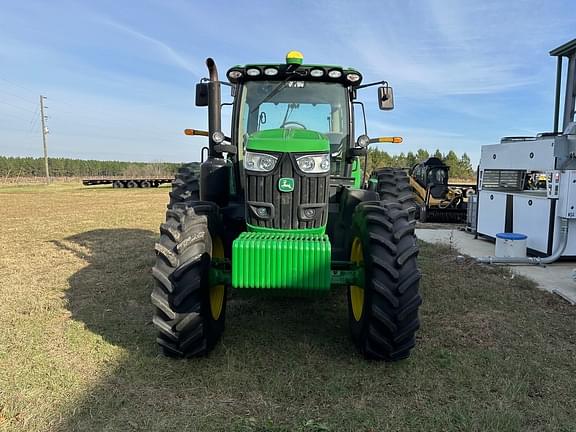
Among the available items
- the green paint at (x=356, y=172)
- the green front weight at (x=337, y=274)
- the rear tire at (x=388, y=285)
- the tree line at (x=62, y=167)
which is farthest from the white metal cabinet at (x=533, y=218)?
the tree line at (x=62, y=167)

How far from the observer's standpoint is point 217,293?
396cm

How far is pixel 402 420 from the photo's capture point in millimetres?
2775

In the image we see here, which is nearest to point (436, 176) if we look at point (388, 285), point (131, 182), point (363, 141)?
point (363, 141)

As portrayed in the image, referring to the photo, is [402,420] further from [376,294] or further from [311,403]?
[376,294]

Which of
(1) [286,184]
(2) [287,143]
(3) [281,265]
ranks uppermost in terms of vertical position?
(2) [287,143]

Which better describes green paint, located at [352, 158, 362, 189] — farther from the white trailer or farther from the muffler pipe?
the white trailer

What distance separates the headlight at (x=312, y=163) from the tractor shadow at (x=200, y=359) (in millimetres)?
1453

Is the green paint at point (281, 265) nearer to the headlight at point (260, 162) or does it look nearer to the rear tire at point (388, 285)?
the rear tire at point (388, 285)

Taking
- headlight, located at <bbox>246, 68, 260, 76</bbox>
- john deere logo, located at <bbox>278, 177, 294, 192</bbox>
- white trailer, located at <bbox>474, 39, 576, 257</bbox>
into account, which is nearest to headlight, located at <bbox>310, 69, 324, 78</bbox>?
headlight, located at <bbox>246, 68, 260, 76</bbox>

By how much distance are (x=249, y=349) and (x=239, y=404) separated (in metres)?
0.81

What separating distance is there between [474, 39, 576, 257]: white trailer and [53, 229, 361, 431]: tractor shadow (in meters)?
4.23

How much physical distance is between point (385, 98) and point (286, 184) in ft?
5.86

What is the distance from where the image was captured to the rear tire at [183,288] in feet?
11.0

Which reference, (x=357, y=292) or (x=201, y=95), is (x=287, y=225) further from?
(x=201, y=95)
